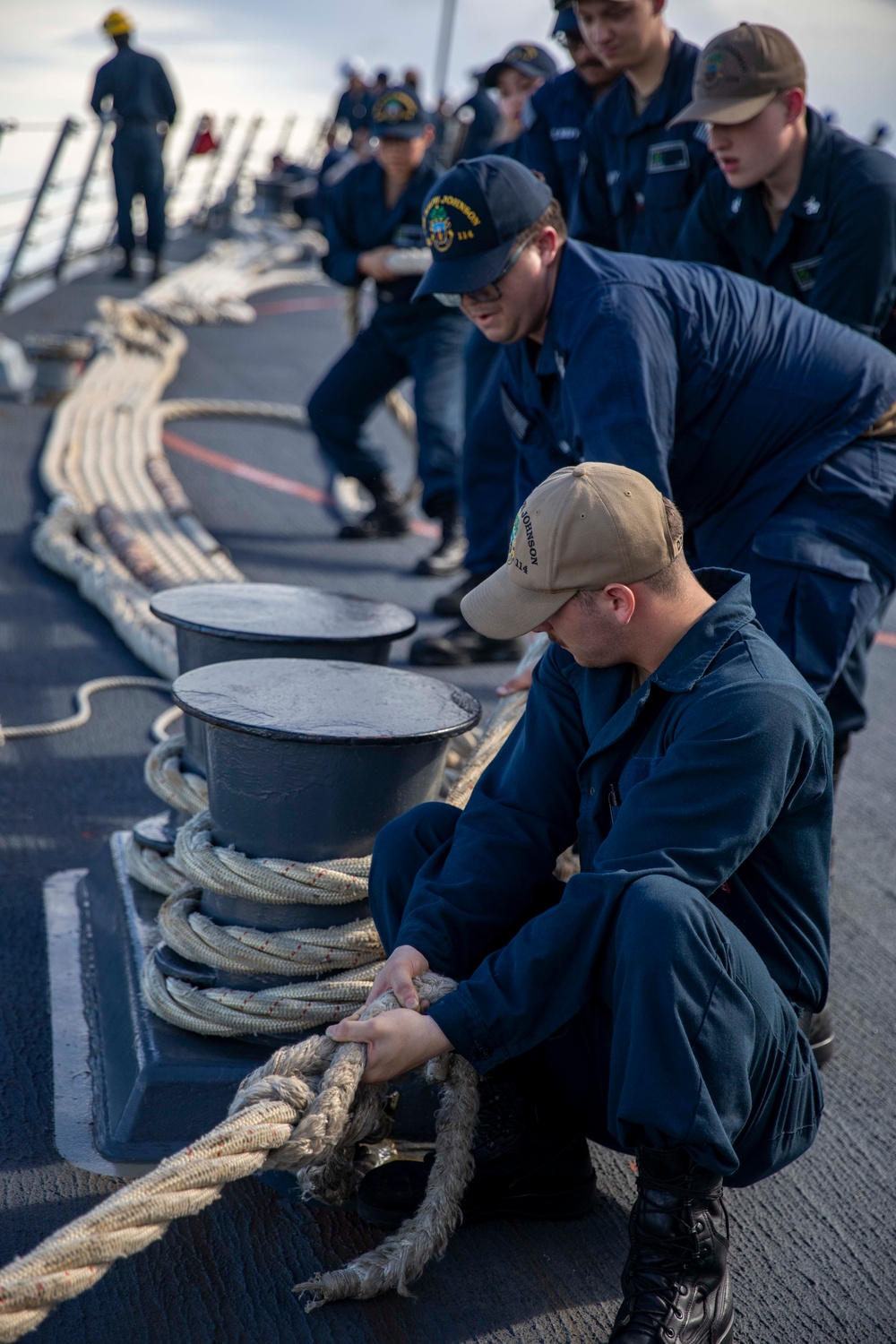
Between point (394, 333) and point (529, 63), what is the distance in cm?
141

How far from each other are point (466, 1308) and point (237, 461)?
194 inches

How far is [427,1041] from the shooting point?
4.84 ft

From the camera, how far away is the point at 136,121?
9539 mm

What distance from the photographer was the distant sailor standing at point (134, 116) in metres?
9.36

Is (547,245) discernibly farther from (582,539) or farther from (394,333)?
(394,333)

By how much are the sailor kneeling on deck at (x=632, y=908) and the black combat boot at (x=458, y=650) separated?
200 centimetres

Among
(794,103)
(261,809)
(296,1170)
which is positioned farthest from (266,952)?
(794,103)

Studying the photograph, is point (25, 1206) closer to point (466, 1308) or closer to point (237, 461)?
point (466, 1308)

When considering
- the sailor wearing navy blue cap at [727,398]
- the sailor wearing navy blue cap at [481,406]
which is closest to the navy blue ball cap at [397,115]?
the sailor wearing navy blue cap at [481,406]

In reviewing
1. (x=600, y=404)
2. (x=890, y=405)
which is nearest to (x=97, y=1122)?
(x=600, y=404)

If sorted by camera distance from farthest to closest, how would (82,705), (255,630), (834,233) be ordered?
1. (82,705)
2. (834,233)
3. (255,630)

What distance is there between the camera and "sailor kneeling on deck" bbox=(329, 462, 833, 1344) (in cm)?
138

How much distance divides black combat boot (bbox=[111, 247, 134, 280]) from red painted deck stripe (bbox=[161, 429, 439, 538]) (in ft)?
15.1

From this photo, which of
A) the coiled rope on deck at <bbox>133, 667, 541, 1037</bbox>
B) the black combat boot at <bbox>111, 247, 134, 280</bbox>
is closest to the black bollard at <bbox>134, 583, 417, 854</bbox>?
the coiled rope on deck at <bbox>133, 667, 541, 1037</bbox>
